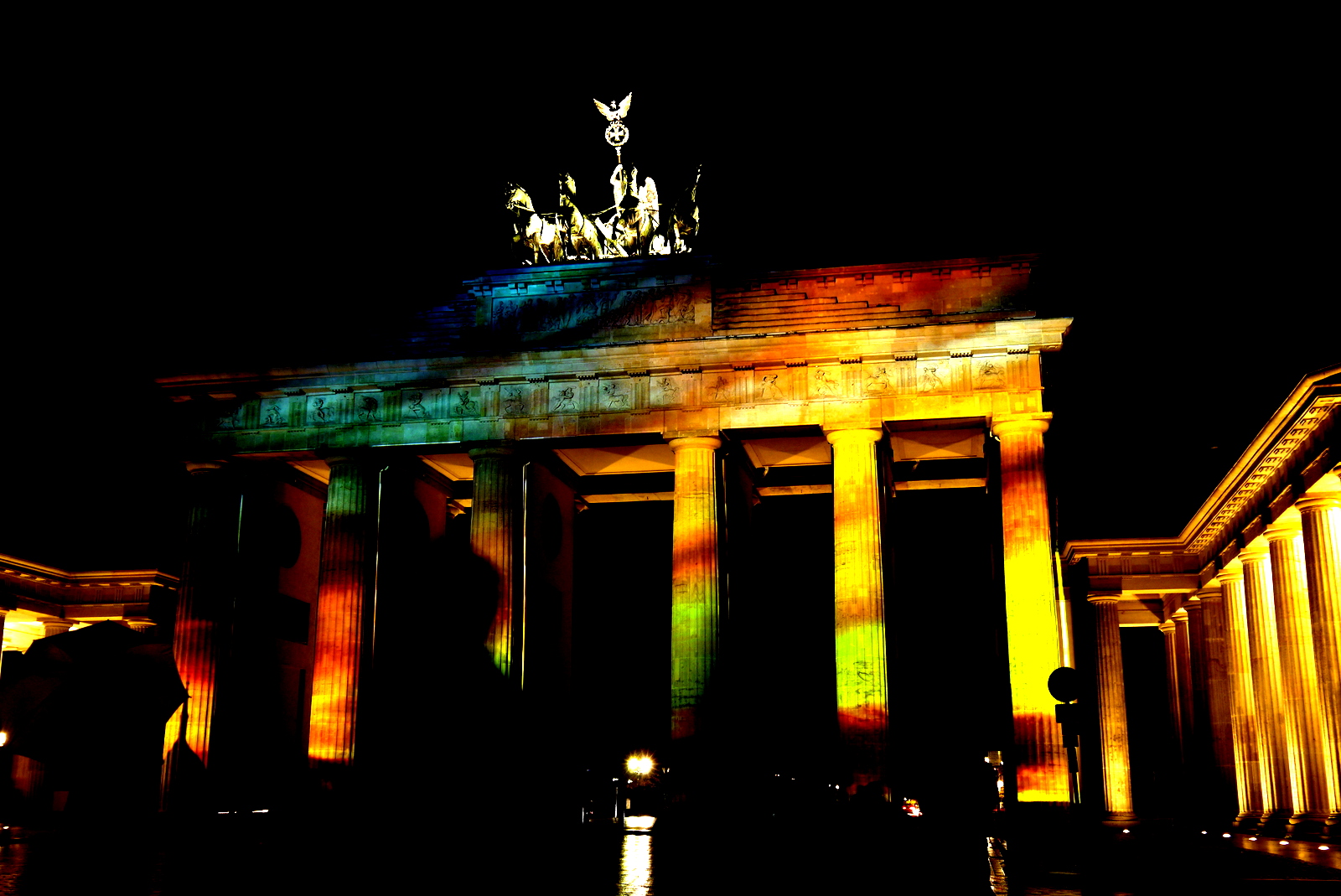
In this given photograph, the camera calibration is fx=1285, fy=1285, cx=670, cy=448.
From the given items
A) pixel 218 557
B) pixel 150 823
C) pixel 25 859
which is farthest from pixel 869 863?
pixel 218 557

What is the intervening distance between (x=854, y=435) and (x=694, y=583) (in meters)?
6.37

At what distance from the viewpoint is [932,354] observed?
1475 inches

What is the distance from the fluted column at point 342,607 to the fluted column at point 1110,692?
26893 millimetres

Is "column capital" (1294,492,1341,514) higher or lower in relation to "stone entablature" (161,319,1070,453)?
lower

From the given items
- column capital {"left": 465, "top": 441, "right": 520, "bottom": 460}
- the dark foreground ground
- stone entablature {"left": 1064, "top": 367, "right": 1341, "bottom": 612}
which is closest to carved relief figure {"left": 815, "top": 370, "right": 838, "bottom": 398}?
column capital {"left": 465, "top": 441, "right": 520, "bottom": 460}

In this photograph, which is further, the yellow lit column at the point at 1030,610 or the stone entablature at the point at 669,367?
the stone entablature at the point at 669,367

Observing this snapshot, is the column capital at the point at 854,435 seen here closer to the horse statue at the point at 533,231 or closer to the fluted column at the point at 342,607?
the horse statue at the point at 533,231

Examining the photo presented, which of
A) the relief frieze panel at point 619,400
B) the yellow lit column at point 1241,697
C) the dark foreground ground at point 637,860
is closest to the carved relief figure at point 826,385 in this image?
the relief frieze panel at point 619,400

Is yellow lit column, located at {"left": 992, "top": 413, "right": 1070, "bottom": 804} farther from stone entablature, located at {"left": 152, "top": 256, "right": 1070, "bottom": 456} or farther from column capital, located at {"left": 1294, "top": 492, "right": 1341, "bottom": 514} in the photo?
column capital, located at {"left": 1294, "top": 492, "right": 1341, "bottom": 514}

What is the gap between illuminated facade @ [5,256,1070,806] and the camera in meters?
36.5

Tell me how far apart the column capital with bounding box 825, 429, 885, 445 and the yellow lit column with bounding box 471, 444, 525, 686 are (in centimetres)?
970

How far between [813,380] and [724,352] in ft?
9.11

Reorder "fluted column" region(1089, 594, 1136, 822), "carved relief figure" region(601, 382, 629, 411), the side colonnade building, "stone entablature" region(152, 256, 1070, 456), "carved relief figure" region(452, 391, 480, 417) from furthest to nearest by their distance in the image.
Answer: "fluted column" region(1089, 594, 1136, 822) < "carved relief figure" region(452, 391, 480, 417) < "carved relief figure" region(601, 382, 629, 411) < "stone entablature" region(152, 256, 1070, 456) < the side colonnade building

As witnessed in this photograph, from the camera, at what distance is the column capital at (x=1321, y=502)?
3052 centimetres
